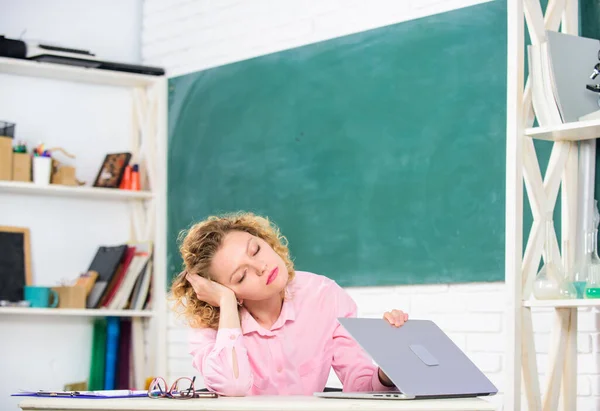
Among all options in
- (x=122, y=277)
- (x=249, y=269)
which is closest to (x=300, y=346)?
(x=249, y=269)

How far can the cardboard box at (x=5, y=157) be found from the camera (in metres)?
4.14

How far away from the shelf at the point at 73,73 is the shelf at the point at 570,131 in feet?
7.80

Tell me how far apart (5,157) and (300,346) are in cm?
231

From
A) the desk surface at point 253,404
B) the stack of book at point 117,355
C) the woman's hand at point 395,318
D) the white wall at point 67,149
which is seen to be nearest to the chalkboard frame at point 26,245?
the white wall at point 67,149

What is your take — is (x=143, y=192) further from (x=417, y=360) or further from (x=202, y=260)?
(x=417, y=360)

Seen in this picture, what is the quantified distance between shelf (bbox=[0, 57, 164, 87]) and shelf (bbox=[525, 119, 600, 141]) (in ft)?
7.80

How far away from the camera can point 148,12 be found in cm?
480

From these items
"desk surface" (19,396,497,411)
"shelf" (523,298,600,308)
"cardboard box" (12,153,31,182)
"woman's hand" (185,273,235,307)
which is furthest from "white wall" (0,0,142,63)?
"desk surface" (19,396,497,411)

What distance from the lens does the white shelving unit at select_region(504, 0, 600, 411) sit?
268 centimetres

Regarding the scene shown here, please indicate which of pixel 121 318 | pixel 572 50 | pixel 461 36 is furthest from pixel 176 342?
pixel 572 50

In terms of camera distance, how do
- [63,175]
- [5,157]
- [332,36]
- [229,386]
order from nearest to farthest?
[229,386], [332,36], [5,157], [63,175]

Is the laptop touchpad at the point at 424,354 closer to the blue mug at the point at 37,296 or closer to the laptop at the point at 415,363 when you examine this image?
the laptop at the point at 415,363

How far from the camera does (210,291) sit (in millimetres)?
2242

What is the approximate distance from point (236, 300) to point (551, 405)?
1121mm
